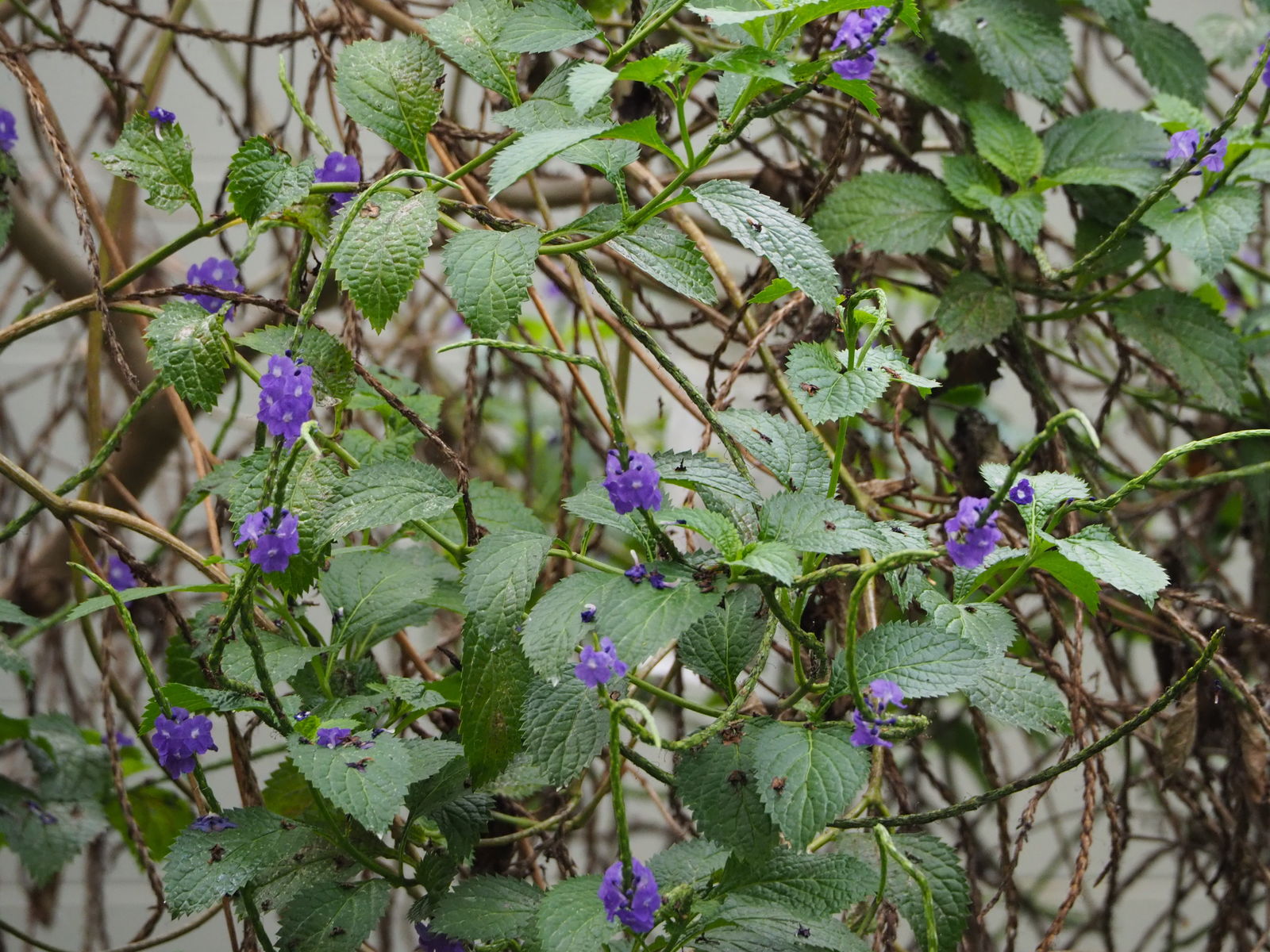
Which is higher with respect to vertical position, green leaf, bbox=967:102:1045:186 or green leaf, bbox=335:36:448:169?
green leaf, bbox=335:36:448:169

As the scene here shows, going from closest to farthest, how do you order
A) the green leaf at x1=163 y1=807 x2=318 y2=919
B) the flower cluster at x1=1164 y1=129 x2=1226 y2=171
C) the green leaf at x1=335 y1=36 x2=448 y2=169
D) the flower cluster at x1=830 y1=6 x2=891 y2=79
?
the green leaf at x1=163 y1=807 x2=318 y2=919, the green leaf at x1=335 y1=36 x2=448 y2=169, the flower cluster at x1=830 y1=6 x2=891 y2=79, the flower cluster at x1=1164 y1=129 x2=1226 y2=171

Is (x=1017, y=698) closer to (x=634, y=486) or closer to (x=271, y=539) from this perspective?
(x=634, y=486)

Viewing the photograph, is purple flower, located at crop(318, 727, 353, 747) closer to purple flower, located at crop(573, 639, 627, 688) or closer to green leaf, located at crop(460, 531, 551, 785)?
green leaf, located at crop(460, 531, 551, 785)

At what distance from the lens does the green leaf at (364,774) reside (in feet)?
2.27

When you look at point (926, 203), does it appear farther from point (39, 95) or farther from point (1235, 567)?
point (1235, 567)

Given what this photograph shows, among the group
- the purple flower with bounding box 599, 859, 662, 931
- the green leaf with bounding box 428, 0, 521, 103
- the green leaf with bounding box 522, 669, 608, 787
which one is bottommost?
the purple flower with bounding box 599, 859, 662, 931

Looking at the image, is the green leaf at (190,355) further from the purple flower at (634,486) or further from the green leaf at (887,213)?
the green leaf at (887,213)

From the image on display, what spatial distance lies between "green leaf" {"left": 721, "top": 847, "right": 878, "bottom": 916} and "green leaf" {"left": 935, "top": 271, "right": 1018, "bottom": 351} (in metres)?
0.61

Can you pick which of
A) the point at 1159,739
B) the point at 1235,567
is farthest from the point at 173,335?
the point at 1235,567

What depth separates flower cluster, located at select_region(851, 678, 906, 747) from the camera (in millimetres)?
682

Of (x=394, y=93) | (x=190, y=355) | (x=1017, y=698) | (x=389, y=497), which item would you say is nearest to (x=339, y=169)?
(x=394, y=93)

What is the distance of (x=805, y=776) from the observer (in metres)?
0.66

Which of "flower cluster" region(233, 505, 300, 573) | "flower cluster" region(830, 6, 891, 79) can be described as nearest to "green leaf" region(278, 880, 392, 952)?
"flower cluster" region(233, 505, 300, 573)

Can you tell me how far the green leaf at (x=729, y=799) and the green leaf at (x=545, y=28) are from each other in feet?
1.61
